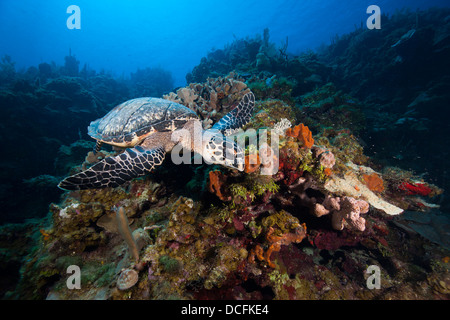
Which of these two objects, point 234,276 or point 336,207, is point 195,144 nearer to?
point 234,276

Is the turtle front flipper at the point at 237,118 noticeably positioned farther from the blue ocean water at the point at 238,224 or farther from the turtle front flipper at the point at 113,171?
the turtle front flipper at the point at 113,171

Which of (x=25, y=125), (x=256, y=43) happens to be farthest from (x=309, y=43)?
(x=25, y=125)

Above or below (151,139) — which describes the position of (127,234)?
below

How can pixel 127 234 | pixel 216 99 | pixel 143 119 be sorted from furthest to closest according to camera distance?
pixel 216 99
pixel 143 119
pixel 127 234

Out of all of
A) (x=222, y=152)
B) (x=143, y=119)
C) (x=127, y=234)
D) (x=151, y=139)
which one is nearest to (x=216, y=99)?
(x=143, y=119)

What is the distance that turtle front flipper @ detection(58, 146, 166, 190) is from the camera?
2812mm

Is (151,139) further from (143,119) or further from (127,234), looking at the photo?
(127,234)

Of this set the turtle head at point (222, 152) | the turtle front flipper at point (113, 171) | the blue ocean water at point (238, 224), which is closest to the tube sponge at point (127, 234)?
the blue ocean water at point (238, 224)

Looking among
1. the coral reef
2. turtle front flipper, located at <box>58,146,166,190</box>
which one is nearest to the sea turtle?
turtle front flipper, located at <box>58,146,166,190</box>

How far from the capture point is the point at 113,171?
298 cm

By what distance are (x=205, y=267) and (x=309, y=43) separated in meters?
87.5

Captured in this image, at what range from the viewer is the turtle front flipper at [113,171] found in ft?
9.23

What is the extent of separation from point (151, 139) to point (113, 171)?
1.18m
